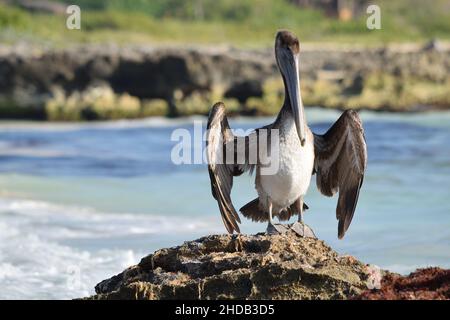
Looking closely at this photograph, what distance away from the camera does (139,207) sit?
15.4m

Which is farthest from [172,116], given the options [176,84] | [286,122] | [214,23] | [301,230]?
[301,230]

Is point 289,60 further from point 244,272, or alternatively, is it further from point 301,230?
point 244,272

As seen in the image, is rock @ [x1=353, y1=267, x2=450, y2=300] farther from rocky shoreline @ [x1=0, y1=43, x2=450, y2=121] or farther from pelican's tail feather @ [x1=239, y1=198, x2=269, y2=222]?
rocky shoreline @ [x1=0, y1=43, x2=450, y2=121]

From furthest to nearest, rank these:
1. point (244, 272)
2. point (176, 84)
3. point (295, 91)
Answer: point (176, 84), point (295, 91), point (244, 272)

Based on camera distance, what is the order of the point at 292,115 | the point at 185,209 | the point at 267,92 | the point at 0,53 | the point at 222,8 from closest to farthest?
the point at 292,115 < the point at 185,209 < the point at 267,92 < the point at 0,53 < the point at 222,8

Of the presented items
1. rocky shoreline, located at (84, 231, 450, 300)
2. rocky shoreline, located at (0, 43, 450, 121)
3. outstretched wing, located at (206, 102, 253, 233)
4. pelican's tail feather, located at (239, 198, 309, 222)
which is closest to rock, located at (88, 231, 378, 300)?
rocky shoreline, located at (84, 231, 450, 300)

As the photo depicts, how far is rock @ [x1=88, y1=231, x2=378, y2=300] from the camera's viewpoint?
575cm

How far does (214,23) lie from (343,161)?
45711mm

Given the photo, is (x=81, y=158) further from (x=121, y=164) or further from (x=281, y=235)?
(x=281, y=235)

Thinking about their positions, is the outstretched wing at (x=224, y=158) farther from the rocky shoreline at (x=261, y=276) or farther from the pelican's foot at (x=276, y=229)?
the rocky shoreline at (x=261, y=276)

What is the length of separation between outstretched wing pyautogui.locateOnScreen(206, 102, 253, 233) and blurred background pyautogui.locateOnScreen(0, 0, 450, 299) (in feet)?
Answer: 8.02

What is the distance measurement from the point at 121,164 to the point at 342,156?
14358mm

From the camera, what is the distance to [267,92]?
35125 mm

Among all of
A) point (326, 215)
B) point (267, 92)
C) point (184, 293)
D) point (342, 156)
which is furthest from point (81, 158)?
point (184, 293)
